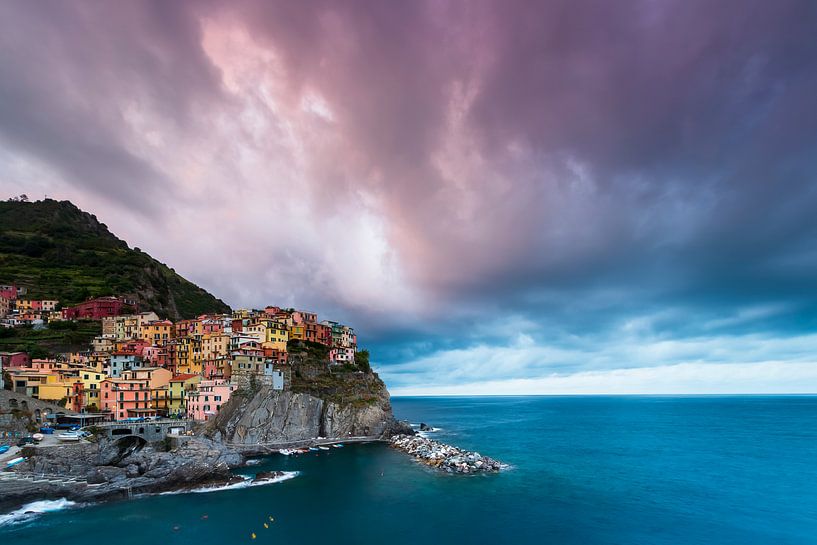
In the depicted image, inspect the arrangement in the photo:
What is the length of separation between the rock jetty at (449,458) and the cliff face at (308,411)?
1396 centimetres

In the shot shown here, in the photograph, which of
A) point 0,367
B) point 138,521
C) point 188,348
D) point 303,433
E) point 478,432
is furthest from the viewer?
point 478,432

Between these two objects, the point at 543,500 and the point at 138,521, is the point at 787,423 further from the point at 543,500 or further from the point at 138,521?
the point at 138,521

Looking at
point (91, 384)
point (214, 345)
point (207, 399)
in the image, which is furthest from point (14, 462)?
point (214, 345)

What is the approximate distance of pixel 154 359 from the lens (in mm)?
97750

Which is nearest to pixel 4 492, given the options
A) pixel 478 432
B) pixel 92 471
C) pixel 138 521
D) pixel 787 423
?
pixel 92 471

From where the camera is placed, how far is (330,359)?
110 metres

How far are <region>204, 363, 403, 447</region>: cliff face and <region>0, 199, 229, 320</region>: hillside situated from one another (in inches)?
2847

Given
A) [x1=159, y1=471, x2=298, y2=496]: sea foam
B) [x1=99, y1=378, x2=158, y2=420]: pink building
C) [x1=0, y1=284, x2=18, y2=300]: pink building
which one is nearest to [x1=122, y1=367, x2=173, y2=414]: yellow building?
[x1=99, y1=378, x2=158, y2=420]: pink building

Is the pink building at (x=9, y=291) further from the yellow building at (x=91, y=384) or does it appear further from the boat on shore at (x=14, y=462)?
the boat on shore at (x=14, y=462)

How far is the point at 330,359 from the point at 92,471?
59734 millimetres

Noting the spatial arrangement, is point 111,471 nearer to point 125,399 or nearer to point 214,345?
point 125,399

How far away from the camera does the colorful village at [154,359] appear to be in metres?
77.8

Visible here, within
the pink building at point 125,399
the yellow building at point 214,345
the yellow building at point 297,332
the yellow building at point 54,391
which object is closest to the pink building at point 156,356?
the yellow building at point 214,345

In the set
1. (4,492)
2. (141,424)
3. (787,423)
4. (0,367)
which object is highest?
(0,367)
